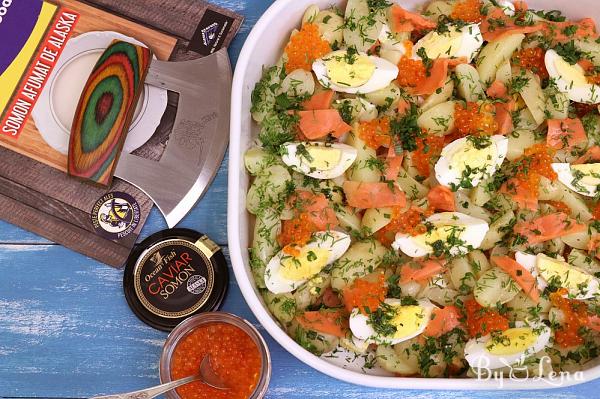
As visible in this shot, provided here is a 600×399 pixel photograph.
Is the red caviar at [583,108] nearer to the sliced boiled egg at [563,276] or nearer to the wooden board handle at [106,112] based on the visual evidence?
the sliced boiled egg at [563,276]

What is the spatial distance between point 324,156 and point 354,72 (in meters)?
0.22

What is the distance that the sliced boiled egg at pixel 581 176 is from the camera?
146 centimetres

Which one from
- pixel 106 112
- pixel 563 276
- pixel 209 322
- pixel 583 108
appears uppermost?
pixel 106 112

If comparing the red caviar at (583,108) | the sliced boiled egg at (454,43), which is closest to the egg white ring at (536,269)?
the red caviar at (583,108)

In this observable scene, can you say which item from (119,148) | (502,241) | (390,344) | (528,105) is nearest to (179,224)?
(119,148)

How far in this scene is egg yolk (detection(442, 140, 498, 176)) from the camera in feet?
4.71

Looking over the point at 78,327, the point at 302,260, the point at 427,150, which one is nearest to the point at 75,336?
the point at 78,327

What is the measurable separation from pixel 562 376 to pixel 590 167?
19.2 inches

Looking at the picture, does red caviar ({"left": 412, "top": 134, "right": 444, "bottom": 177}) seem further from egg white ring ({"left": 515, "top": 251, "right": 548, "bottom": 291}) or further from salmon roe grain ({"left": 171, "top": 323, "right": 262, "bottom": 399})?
salmon roe grain ({"left": 171, "top": 323, "right": 262, "bottom": 399})

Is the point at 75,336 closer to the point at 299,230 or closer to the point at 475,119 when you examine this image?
the point at 299,230

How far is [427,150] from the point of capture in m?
1.51

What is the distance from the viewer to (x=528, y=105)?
1.50 metres

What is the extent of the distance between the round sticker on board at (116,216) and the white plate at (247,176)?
0.36 m

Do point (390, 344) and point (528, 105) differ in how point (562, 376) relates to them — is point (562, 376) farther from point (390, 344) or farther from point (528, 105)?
point (528, 105)
